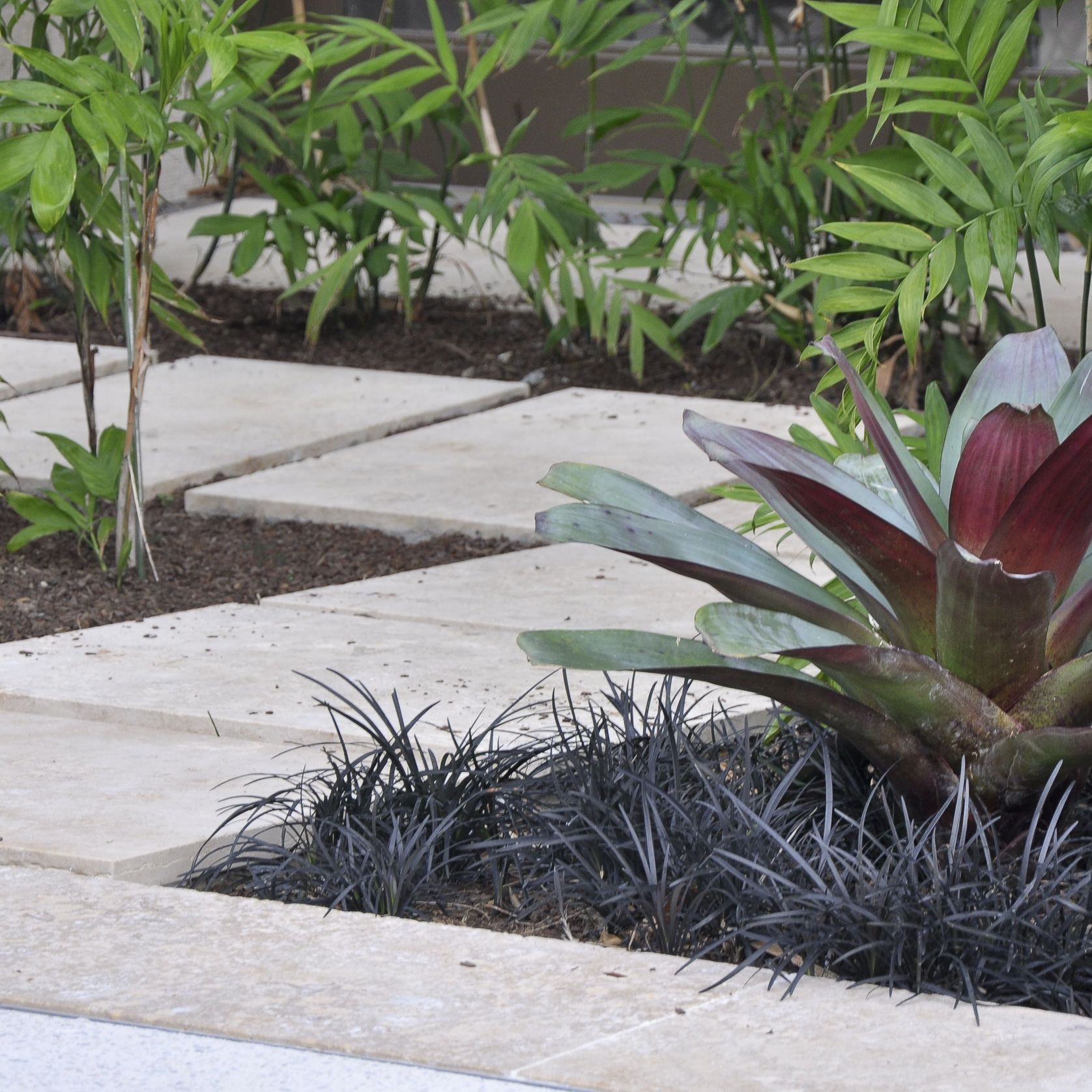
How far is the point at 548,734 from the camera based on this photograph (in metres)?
3.08

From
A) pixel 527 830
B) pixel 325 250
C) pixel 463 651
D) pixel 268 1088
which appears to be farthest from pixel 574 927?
pixel 325 250

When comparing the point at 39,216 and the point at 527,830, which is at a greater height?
the point at 39,216

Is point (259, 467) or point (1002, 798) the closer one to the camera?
point (1002, 798)

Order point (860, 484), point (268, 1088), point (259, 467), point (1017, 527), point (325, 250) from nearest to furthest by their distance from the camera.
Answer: point (268, 1088) < point (1017, 527) < point (860, 484) < point (259, 467) < point (325, 250)

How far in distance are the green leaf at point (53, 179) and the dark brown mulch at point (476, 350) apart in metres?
3.08

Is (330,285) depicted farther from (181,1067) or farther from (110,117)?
(181,1067)

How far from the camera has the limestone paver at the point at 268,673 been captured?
10.5 feet

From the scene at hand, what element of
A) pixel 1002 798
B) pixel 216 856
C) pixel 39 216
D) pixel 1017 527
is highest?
pixel 39 216

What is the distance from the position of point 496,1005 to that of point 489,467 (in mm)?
3088

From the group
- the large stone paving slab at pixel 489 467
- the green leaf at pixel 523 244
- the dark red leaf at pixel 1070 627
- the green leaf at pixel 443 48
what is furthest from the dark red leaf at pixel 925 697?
the green leaf at pixel 443 48

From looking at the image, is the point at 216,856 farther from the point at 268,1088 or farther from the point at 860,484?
the point at 860,484

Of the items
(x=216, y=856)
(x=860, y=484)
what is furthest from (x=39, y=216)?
(x=860, y=484)

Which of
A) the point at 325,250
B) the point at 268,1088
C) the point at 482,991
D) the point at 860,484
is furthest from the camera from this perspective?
the point at 325,250

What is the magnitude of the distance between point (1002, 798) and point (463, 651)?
143 cm
